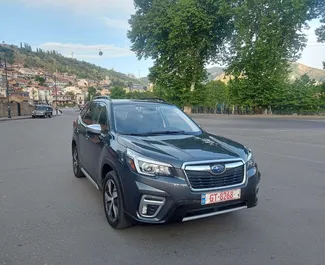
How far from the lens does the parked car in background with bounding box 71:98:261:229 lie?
3.10m

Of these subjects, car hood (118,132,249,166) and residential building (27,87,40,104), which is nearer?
car hood (118,132,249,166)

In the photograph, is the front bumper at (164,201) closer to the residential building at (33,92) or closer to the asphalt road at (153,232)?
the asphalt road at (153,232)

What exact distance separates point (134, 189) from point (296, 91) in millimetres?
38104

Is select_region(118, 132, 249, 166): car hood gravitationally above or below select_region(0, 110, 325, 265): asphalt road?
above

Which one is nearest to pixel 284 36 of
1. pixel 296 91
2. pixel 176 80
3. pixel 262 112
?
pixel 296 91

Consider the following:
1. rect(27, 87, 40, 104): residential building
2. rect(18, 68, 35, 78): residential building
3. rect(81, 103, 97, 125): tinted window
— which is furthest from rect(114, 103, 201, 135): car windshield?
rect(18, 68, 35, 78): residential building

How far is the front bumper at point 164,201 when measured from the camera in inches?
121

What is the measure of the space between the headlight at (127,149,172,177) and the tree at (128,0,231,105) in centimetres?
3222

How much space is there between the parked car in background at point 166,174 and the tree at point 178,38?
3146cm

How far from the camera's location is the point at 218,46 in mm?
39125

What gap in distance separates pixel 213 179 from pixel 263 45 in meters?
33.1

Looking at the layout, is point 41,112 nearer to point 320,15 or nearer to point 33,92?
point 320,15

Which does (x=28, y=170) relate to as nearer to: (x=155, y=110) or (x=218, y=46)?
(x=155, y=110)

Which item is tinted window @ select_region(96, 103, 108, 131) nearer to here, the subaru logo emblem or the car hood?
the car hood
